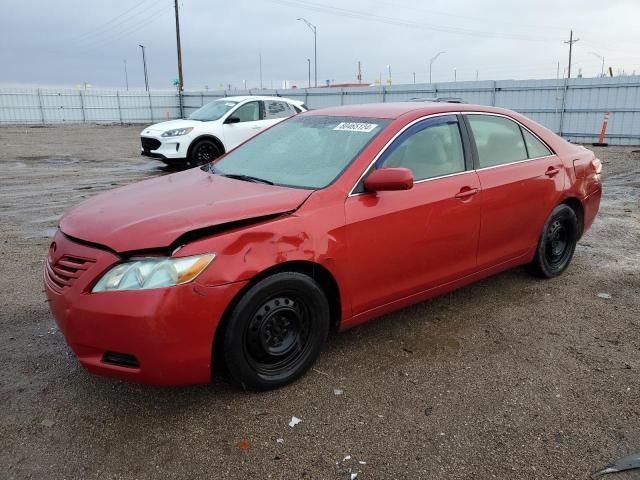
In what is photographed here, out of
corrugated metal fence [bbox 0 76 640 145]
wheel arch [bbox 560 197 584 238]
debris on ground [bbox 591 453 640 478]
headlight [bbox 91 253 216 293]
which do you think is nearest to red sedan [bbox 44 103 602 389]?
headlight [bbox 91 253 216 293]

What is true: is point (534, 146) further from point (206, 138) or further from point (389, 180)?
point (206, 138)

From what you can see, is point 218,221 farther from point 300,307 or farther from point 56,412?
point 56,412

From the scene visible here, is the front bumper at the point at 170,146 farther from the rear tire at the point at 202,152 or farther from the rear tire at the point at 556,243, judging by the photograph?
the rear tire at the point at 556,243

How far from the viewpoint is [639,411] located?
3.00 meters

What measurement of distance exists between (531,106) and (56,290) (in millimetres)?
21678

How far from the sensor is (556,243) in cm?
503

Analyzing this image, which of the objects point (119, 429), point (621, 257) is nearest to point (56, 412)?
point (119, 429)

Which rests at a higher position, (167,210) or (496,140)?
(496,140)

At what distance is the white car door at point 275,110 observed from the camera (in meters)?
12.7

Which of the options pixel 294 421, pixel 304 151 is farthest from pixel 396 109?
pixel 294 421

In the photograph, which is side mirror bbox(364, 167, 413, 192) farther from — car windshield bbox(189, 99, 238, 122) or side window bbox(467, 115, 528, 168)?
car windshield bbox(189, 99, 238, 122)

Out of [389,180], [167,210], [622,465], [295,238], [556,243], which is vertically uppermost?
[389,180]

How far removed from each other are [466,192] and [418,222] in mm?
553

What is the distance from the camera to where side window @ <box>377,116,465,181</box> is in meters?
3.66
